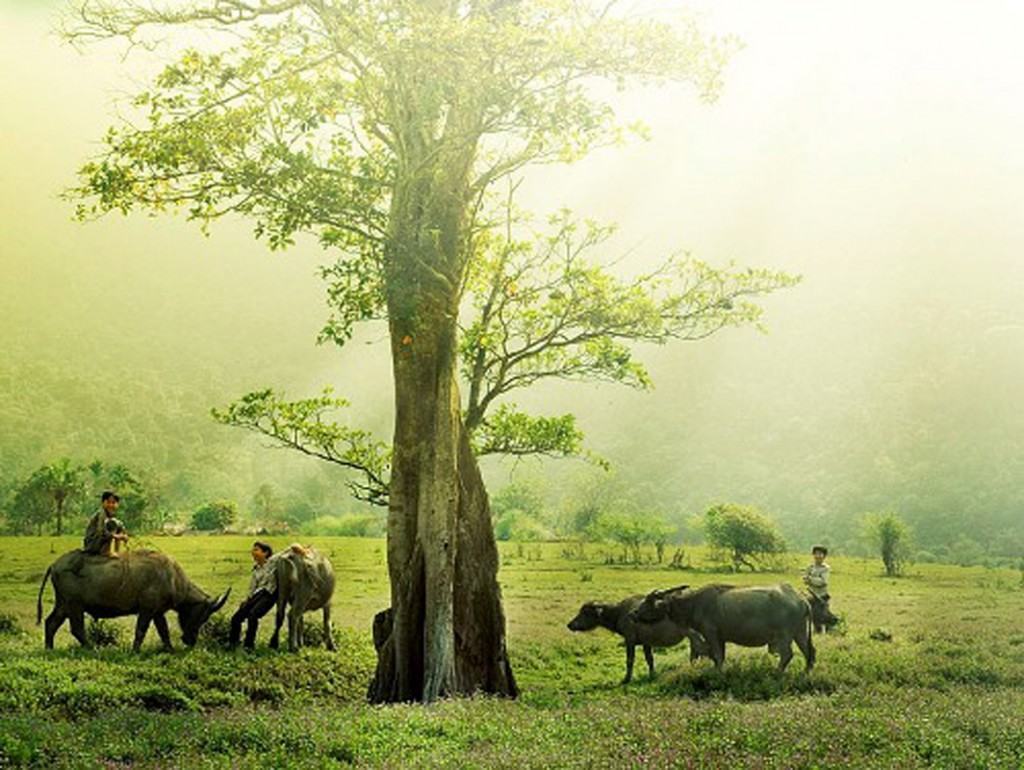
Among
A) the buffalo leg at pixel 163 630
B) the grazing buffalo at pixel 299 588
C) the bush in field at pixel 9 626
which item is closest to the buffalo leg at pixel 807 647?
the grazing buffalo at pixel 299 588

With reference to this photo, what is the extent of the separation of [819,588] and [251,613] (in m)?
15.0

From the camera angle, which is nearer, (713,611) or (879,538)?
(713,611)

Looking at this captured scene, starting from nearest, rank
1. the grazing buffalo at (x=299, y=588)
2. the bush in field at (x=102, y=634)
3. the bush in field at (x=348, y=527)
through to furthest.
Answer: the bush in field at (x=102, y=634) < the grazing buffalo at (x=299, y=588) < the bush in field at (x=348, y=527)

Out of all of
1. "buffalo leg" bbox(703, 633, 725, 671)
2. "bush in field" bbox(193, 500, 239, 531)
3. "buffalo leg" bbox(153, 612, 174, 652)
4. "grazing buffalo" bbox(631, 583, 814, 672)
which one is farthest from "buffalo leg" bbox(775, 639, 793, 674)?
"bush in field" bbox(193, 500, 239, 531)

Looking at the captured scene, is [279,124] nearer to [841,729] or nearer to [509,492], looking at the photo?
[841,729]

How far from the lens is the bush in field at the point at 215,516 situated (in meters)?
124

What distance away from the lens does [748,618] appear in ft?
80.4

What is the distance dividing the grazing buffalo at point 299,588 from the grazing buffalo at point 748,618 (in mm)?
9122

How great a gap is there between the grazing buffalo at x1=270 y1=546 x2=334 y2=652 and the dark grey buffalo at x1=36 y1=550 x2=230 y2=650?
1677mm

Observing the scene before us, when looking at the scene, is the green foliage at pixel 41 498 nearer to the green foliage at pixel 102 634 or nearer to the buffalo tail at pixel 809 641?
the green foliage at pixel 102 634

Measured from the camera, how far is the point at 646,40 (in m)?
20.9

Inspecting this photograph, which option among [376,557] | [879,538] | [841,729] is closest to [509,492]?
[879,538]

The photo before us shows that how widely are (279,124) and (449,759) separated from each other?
13.7 m

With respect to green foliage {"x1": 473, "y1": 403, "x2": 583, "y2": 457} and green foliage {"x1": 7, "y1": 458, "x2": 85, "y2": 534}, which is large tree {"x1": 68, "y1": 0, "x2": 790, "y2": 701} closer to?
green foliage {"x1": 473, "y1": 403, "x2": 583, "y2": 457}
